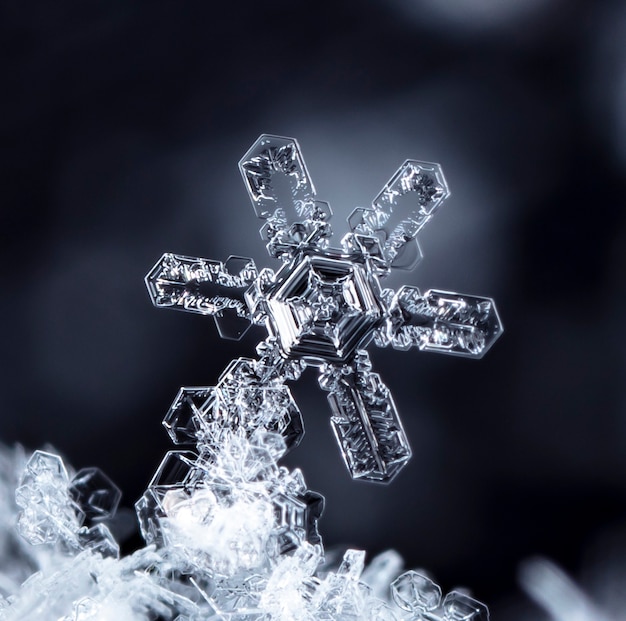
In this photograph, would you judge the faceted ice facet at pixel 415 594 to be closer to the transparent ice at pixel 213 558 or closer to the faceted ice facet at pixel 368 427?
the transparent ice at pixel 213 558

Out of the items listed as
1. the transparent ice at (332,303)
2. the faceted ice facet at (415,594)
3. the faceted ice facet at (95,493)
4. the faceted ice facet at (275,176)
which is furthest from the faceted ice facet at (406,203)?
the faceted ice facet at (95,493)

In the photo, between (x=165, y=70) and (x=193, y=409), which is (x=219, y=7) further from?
(x=193, y=409)

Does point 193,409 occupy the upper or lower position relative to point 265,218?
lower

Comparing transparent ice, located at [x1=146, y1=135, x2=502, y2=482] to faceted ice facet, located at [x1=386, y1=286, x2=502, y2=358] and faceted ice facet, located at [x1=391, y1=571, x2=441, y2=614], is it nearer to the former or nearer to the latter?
faceted ice facet, located at [x1=386, y1=286, x2=502, y2=358]

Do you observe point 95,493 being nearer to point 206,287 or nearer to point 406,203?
point 206,287

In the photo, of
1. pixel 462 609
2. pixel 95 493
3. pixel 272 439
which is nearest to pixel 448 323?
pixel 272 439

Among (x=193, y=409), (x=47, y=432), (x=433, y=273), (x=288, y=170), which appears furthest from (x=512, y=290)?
(x=47, y=432)
